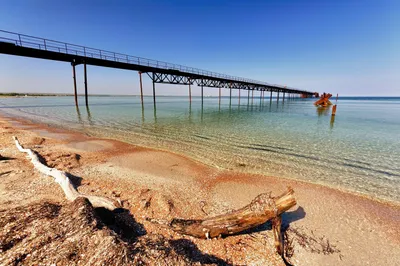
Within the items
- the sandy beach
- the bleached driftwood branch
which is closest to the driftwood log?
the sandy beach

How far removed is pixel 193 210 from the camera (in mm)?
4086

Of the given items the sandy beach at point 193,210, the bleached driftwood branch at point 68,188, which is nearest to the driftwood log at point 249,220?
the sandy beach at point 193,210

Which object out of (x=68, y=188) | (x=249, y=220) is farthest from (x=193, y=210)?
(x=68, y=188)

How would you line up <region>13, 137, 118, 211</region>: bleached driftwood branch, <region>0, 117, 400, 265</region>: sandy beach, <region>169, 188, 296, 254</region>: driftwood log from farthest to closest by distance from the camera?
1. <region>13, 137, 118, 211</region>: bleached driftwood branch
2. <region>169, 188, 296, 254</region>: driftwood log
3. <region>0, 117, 400, 265</region>: sandy beach

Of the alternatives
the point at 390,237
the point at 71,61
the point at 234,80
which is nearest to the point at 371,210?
the point at 390,237

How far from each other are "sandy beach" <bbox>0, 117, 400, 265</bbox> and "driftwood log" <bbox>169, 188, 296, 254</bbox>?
5.8 inches

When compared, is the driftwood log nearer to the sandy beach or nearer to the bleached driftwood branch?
the sandy beach

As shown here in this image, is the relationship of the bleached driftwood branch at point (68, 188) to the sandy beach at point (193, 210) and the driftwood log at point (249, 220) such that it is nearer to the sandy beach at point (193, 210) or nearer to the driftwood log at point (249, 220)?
the sandy beach at point (193, 210)

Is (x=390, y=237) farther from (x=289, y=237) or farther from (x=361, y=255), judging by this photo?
(x=289, y=237)

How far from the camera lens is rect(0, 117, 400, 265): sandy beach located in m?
2.47

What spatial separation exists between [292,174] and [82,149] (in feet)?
32.8

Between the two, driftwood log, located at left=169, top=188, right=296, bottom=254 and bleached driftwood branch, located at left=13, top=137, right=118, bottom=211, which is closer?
driftwood log, located at left=169, top=188, right=296, bottom=254

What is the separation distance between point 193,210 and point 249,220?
1520mm

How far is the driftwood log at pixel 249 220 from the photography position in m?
2.93
